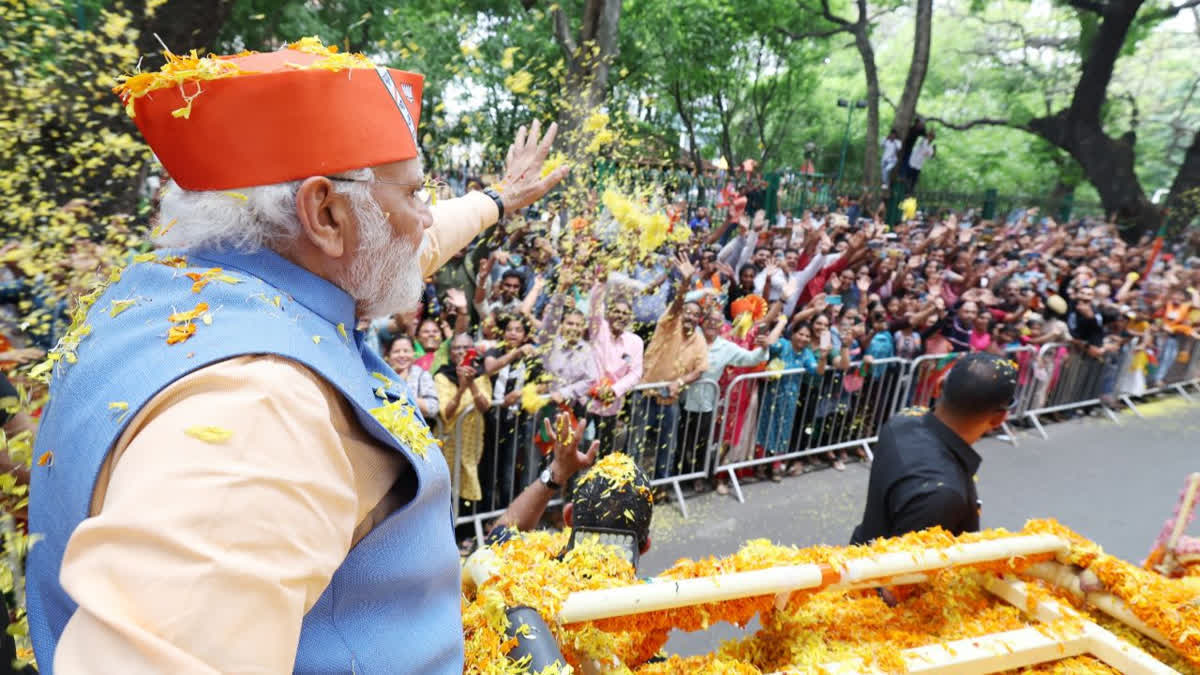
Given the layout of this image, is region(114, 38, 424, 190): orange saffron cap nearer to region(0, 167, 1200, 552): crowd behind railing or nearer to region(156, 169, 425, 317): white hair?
region(156, 169, 425, 317): white hair

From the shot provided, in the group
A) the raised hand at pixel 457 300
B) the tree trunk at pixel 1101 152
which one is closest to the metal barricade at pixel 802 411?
the raised hand at pixel 457 300

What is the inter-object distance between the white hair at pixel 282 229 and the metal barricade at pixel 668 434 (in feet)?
13.8

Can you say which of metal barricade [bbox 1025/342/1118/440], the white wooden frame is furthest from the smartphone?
metal barricade [bbox 1025/342/1118/440]

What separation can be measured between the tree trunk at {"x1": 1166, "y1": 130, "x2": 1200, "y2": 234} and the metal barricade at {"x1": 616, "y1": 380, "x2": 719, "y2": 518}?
21.7m

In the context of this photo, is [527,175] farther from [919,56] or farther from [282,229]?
[919,56]

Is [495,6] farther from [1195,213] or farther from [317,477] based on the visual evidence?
[1195,213]

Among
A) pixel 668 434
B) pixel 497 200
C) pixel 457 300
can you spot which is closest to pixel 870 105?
pixel 668 434

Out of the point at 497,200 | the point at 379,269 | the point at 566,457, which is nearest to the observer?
the point at 379,269

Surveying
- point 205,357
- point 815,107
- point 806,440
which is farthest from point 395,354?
point 815,107

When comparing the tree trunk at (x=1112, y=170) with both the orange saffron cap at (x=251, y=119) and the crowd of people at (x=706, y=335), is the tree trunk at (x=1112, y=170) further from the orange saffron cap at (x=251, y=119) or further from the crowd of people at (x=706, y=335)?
the orange saffron cap at (x=251, y=119)

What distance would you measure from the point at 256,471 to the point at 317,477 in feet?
0.26

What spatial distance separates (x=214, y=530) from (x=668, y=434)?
5.17m

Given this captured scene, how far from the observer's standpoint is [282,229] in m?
1.16

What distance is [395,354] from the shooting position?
4.43 meters
